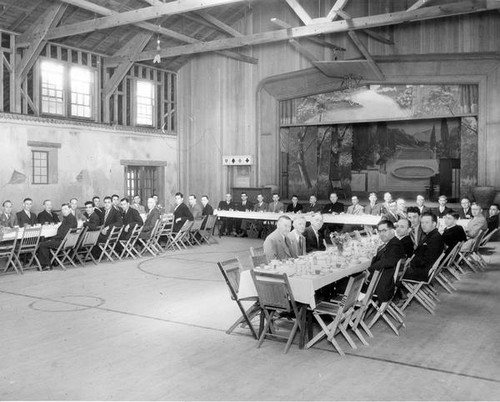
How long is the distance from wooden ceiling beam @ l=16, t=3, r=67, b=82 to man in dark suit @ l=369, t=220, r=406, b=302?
37.3ft

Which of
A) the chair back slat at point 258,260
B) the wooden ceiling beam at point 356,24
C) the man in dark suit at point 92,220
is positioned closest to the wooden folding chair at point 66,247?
the man in dark suit at point 92,220

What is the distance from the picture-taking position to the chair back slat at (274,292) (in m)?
5.66

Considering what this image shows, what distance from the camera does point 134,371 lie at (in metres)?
5.10

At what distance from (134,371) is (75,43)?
44.8ft

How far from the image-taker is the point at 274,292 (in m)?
5.77

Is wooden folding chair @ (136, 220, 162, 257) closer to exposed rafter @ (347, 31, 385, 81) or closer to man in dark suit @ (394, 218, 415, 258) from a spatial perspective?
man in dark suit @ (394, 218, 415, 258)

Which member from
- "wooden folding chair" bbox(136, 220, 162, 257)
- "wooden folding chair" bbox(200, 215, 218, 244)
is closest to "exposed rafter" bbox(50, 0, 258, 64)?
"wooden folding chair" bbox(136, 220, 162, 257)

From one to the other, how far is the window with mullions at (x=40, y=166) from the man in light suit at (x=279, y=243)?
10352mm

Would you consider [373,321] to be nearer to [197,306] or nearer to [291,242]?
[291,242]

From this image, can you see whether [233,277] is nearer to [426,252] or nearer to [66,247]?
[426,252]

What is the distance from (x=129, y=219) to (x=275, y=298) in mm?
7935

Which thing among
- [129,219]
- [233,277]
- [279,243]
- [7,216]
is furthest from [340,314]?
[7,216]

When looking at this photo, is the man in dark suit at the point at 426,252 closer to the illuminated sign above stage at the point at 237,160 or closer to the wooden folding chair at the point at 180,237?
the wooden folding chair at the point at 180,237

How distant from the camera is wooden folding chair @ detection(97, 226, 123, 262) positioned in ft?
37.9
